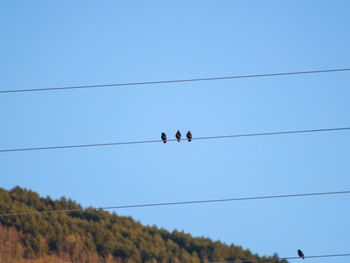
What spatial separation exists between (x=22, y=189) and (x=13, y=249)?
17.7m

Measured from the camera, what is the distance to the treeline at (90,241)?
3750cm

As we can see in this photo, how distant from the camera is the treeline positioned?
37.5 meters

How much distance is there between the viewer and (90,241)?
4131 centimetres

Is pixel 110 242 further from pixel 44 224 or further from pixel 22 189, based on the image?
pixel 22 189

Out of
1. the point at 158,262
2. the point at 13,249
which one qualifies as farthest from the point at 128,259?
the point at 13,249

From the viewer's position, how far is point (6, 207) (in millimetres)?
46469

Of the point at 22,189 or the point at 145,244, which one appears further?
the point at 22,189

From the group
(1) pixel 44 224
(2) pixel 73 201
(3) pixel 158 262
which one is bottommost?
(3) pixel 158 262

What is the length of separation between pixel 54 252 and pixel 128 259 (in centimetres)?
510

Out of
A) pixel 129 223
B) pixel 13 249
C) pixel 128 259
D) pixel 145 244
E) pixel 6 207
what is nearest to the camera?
pixel 13 249

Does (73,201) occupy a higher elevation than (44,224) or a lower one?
higher

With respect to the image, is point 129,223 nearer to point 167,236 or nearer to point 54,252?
point 167,236

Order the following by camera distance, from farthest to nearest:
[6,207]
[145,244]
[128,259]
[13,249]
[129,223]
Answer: [129,223], [6,207], [145,244], [128,259], [13,249]

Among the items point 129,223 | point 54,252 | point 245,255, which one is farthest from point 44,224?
point 245,255
